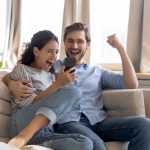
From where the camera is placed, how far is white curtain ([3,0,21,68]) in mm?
3340

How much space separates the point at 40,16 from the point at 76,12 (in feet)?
1.82

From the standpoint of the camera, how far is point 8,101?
196cm

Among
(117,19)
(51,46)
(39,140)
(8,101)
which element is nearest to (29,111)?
(39,140)

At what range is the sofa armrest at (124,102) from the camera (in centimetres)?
195

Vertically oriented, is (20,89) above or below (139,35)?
below

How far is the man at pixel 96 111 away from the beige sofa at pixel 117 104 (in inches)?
2.6

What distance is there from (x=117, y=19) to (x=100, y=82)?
110 centimetres

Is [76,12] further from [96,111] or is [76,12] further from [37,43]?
[96,111]

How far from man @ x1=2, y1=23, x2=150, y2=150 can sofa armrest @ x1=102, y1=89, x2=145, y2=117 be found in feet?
0.19

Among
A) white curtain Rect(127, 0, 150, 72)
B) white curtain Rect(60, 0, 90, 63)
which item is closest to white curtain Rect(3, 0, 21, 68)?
white curtain Rect(60, 0, 90, 63)

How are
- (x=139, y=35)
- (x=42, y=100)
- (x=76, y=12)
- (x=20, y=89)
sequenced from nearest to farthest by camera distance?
(x=42, y=100)
(x=20, y=89)
(x=139, y=35)
(x=76, y=12)

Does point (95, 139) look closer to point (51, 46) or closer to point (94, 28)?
point (51, 46)

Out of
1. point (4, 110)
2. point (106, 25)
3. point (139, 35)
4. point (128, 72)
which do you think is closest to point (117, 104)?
point (128, 72)

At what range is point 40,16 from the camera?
133 inches
